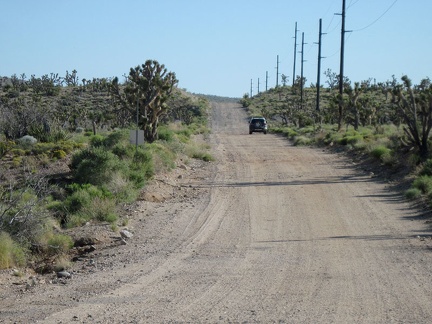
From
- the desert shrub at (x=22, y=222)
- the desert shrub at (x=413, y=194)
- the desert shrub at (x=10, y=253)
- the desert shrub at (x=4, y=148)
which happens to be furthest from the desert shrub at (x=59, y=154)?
the desert shrub at (x=10, y=253)

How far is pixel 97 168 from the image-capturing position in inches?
898

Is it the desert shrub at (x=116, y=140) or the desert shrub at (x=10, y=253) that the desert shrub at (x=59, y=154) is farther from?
the desert shrub at (x=10, y=253)

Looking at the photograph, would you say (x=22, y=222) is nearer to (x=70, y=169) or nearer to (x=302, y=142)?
(x=70, y=169)

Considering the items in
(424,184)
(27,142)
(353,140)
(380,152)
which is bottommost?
(424,184)

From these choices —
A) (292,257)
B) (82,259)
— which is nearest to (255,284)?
(292,257)

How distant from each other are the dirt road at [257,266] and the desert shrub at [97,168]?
7.54 ft

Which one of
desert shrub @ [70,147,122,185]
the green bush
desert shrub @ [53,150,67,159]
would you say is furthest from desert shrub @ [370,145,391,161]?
desert shrub @ [53,150,67,159]

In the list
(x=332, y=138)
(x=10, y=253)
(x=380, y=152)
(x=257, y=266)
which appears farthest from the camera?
(x=332, y=138)

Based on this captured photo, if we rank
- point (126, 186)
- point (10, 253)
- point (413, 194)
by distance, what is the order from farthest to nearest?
point (126, 186)
point (413, 194)
point (10, 253)

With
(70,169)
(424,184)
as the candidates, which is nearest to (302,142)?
(70,169)

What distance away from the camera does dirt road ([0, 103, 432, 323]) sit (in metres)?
8.95

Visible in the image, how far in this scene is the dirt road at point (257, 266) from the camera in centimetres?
895

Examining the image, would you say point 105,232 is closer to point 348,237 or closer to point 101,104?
point 348,237

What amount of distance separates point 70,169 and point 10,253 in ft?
49.3
